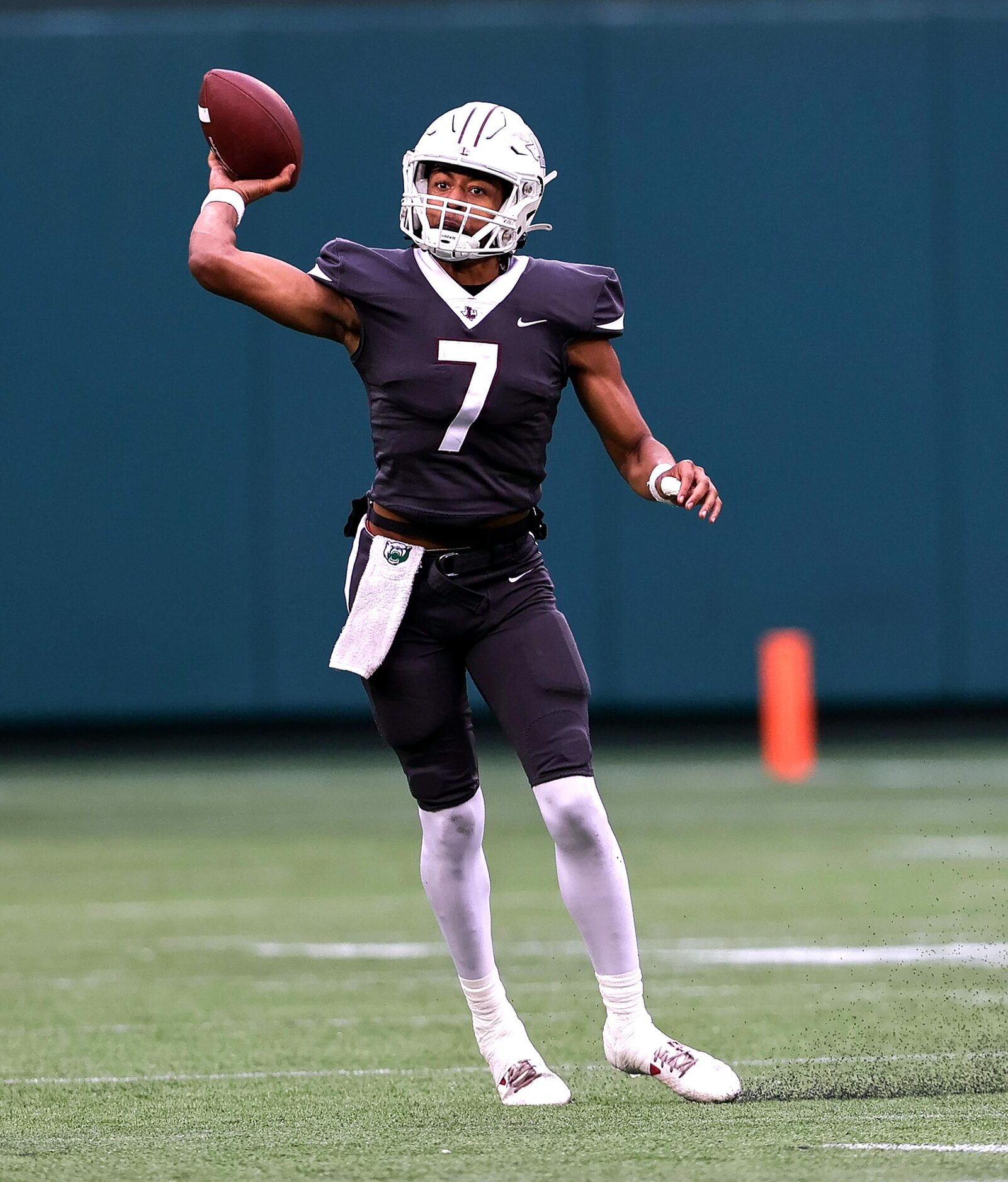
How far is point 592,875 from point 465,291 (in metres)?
1.10

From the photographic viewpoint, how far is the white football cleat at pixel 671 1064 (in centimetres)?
381

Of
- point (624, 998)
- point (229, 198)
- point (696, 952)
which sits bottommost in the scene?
point (696, 952)

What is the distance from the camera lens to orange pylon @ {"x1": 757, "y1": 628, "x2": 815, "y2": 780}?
10977mm

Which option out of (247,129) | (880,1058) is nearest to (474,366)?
(247,129)

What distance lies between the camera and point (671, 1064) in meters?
3.84

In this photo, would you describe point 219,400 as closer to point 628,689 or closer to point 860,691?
point 628,689

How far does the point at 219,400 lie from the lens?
11.8 metres

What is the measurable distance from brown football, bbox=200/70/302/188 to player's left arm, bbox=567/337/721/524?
669 millimetres

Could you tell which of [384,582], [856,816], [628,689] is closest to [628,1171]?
[384,582]

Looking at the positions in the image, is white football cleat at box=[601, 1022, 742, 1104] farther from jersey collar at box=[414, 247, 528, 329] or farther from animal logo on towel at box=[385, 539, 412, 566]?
jersey collar at box=[414, 247, 528, 329]

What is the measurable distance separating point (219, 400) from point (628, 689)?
9.08 ft

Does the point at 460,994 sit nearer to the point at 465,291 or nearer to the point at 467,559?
the point at 467,559

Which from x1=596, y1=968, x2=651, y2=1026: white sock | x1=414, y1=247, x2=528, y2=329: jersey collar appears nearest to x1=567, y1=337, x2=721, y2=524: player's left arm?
x1=414, y1=247, x2=528, y2=329: jersey collar

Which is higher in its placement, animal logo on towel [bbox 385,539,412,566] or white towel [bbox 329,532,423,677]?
animal logo on towel [bbox 385,539,412,566]
